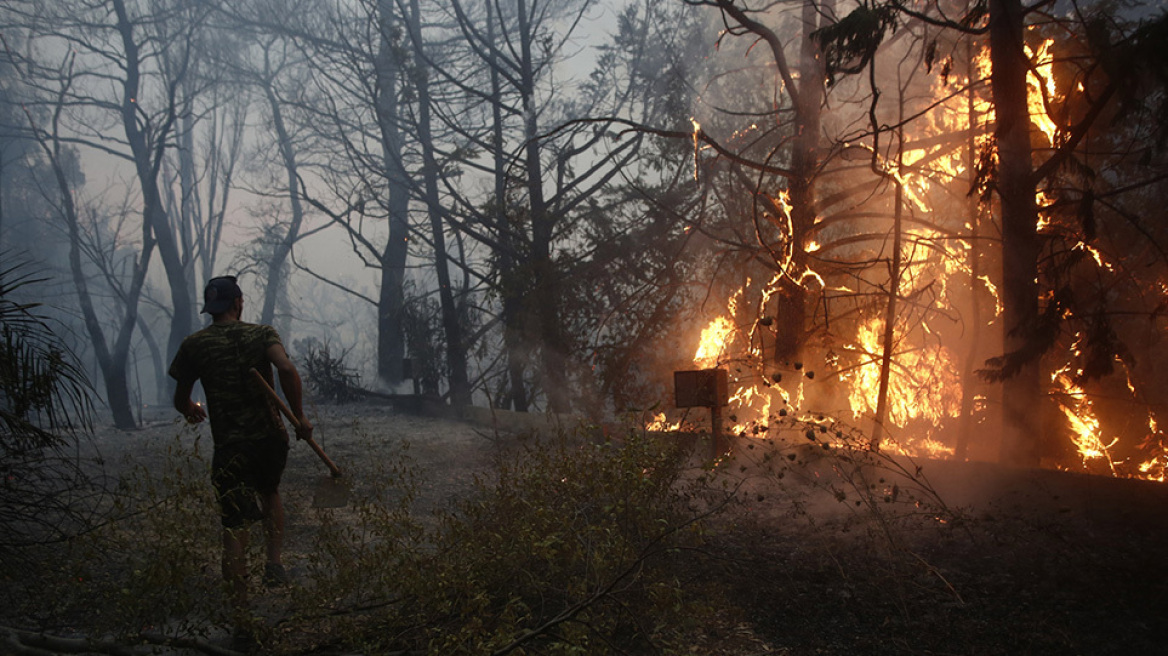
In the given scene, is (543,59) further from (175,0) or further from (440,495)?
(175,0)

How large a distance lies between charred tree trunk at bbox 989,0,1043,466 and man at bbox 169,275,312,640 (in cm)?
540

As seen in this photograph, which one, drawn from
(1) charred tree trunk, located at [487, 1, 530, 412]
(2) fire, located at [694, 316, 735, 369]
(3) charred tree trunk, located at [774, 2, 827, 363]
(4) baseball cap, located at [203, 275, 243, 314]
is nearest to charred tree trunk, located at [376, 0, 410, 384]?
(1) charred tree trunk, located at [487, 1, 530, 412]

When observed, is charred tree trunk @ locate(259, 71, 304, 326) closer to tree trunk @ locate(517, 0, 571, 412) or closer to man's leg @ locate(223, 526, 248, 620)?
tree trunk @ locate(517, 0, 571, 412)

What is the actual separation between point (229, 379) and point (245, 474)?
608mm

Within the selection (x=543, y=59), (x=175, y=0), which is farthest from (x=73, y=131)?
(x=543, y=59)

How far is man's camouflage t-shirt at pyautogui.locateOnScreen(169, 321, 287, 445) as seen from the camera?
474 cm

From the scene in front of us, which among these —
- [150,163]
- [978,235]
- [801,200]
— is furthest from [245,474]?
[150,163]

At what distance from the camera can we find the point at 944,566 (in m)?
4.52

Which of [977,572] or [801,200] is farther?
[801,200]

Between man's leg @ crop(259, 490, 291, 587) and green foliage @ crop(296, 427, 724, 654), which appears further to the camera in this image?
man's leg @ crop(259, 490, 291, 587)

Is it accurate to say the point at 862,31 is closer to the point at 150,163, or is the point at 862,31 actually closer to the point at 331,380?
the point at 331,380

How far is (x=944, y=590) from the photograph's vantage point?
167 inches

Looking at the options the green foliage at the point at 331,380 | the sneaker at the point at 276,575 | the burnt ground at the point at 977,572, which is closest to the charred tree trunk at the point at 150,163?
the green foliage at the point at 331,380

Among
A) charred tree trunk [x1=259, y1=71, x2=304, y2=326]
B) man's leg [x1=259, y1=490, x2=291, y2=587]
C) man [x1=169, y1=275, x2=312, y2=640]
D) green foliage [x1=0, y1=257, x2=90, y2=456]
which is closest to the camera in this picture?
green foliage [x1=0, y1=257, x2=90, y2=456]
